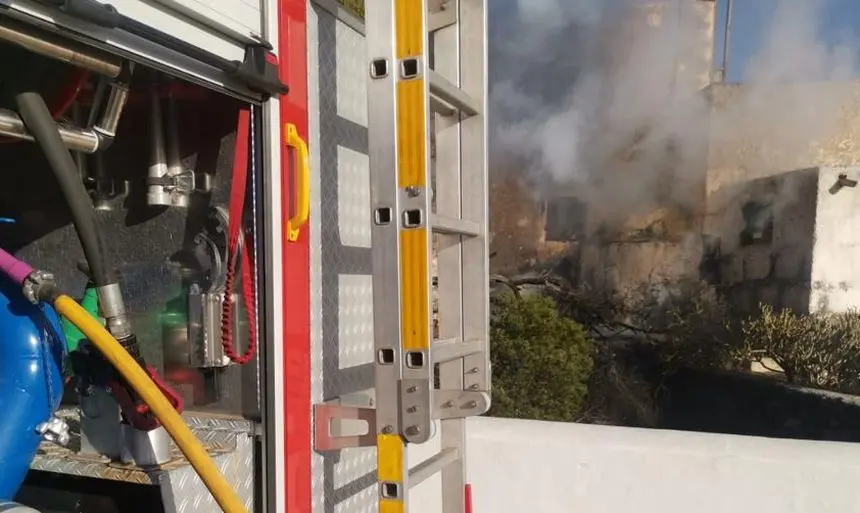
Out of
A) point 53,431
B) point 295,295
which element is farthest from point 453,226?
point 53,431

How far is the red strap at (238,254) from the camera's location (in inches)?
77.7

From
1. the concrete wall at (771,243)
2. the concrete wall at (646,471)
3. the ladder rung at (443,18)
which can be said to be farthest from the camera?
the concrete wall at (771,243)

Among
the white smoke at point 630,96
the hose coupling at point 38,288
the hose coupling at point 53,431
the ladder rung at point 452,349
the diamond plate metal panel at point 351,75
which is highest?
the white smoke at point 630,96

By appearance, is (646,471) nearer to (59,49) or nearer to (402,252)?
(402,252)

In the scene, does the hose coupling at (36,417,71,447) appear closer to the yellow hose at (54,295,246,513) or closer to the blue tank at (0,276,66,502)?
the blue tank at (0,276,66,502)

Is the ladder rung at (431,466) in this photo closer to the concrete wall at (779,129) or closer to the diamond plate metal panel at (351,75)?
the diamond plate metal panel at (351,75)

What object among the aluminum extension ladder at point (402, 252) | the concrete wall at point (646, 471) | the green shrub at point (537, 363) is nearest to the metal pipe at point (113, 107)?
the aluminum extension ladder at point (402, 252)

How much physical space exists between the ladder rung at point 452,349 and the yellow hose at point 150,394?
1.85 feet

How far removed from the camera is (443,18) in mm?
2141

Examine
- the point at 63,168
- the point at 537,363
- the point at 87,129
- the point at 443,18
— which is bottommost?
the point at 537,363

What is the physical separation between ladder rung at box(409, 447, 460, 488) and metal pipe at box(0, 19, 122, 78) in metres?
1.17

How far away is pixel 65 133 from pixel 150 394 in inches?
25.2

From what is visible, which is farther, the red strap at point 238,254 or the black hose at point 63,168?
the red strap at point 238,254

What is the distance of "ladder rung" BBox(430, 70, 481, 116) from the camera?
74.9 inches
